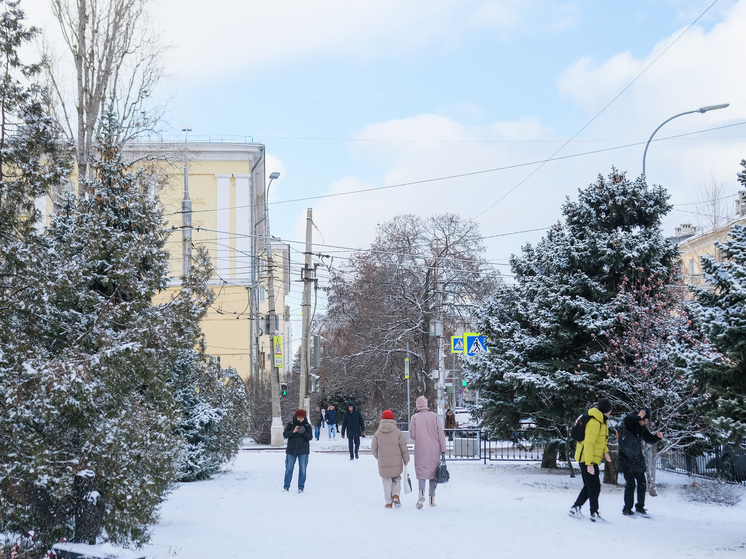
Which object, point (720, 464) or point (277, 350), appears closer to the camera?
point (720, 464)

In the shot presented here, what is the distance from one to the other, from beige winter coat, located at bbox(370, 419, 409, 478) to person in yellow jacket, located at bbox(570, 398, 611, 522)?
9.83ft

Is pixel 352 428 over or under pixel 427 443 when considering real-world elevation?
under

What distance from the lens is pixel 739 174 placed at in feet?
37.9

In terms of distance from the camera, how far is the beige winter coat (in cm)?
1446

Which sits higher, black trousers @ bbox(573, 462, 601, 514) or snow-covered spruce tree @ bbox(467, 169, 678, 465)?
snow-covered spruce tree @ bbox(467, 169, 678, 465)

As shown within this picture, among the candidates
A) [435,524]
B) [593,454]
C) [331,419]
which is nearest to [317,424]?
[331,419]

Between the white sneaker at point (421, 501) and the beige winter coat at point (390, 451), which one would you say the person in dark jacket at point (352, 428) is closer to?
the beige winter coat at point (390, 451)

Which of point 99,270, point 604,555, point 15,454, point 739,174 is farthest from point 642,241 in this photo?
point 15,454

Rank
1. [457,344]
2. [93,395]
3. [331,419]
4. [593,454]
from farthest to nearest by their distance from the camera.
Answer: [331,419], [457,344], [593,454], [93,395]

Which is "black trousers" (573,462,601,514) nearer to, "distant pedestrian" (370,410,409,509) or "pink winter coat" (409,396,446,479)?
"pink winter coat" (409,396,446,479)

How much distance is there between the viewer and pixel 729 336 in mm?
10305

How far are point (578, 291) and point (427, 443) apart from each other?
20.0 ft

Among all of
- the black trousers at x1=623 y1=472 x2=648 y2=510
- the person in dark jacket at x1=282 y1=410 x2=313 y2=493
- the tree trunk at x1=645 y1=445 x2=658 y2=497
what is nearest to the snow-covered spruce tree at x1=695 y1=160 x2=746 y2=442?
the black trousers at x1=623 y1=472 x2=648 y2=510

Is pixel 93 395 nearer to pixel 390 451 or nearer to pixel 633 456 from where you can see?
pixel 390 451
